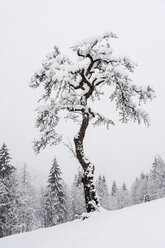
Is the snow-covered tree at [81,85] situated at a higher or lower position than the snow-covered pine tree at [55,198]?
higher

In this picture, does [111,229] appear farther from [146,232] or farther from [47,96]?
[47,96]

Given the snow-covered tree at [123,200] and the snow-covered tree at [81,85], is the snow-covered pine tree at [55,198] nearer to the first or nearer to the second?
the snow-covered tree at [81,85]

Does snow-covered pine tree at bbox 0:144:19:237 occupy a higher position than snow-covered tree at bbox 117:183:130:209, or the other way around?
snow-covered pine tree at bbox 0:144:19:237

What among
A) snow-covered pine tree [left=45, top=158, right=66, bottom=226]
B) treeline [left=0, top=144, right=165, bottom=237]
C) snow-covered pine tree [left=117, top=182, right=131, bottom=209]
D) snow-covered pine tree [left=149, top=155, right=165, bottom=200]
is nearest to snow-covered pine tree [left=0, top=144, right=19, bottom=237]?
treeline [left=0, top=144, right=165, bottom=237]

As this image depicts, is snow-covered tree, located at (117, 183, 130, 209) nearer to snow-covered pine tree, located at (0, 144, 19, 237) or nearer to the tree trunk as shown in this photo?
snow-covered pine tree, located at (0, 144, 19, 237)

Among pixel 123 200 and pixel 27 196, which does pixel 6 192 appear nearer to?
pixel 27 196

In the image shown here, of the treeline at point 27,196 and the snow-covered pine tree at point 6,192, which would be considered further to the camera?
the treeline at point 27,196

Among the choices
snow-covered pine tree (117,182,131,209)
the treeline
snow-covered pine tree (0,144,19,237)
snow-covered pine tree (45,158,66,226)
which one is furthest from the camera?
snow-covered pine tree (117,182,131,209)

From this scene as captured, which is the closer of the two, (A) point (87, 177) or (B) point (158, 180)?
(A) point (87, 177)

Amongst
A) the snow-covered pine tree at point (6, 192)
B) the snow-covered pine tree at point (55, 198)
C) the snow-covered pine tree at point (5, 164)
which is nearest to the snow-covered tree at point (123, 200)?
the snow-covered pine tree at point (55, 198)

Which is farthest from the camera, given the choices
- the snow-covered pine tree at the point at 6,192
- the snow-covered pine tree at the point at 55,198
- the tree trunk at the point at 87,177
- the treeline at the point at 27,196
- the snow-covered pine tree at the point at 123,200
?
the snow-covered pine tree at the point at 123,200

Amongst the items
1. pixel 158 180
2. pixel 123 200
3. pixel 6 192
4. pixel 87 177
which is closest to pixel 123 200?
pixel 123 200

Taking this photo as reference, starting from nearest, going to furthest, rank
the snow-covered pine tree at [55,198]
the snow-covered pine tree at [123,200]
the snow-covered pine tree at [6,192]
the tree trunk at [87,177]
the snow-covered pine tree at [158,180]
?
the tree trunk at [87,177] → the snow-covered pine tree at [6,192] → the snow-covered pine tree at [55,198] → the snow-covered pine tree at [158,180] → the snow-covered pine tree at [123,200]

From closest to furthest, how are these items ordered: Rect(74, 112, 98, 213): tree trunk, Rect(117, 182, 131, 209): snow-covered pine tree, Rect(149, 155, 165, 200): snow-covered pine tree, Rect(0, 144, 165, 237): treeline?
Rect(74, 112, 98, 213): tree trunk < Rect(0, 144, 165, 237): treeline < Rect(149, 155, 165, 200): snow-covered pine tree < Rect(117, 182, 131, 209): snow-covered pine tree
